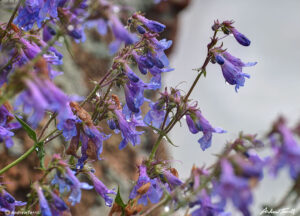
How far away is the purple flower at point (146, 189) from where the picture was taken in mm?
1284

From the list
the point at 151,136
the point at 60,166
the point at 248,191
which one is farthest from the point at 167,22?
the point at 248,191

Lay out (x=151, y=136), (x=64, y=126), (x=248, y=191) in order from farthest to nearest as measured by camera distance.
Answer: (x=151, y=136) < (x=64, y=126) < (x=248, y=191)

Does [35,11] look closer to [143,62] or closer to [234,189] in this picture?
[143,62]

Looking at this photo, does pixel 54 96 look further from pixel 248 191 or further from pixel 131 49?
pixel 131 49

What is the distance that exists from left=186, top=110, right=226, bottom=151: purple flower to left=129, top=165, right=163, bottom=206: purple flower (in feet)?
0.68

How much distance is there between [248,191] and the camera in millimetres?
720

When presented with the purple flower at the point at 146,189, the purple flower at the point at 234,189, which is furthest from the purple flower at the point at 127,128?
the purple flower at the point at 234,189

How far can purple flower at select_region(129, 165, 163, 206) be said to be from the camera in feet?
4.21

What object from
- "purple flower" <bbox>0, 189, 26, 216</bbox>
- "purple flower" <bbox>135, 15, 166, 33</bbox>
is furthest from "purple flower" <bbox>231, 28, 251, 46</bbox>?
"purple flower" <bbox>0, 189, 26, 216</bbox>

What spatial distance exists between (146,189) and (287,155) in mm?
596

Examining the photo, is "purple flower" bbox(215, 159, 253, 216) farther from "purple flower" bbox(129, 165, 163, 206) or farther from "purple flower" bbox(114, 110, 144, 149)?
"purple flower" bbox(114, 110, 144, 149)

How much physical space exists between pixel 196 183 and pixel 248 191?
24 centimetres

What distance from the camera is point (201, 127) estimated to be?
1.39 metres

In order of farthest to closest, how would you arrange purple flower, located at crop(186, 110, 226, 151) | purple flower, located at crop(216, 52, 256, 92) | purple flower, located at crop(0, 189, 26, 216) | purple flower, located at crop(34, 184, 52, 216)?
purple flower, located at crop(216, 52, 256, 92) → purple flower, located at crop(186, 110, 226, 151) → purple flower, located at crop(0, 189, 26, 216) → purple flower, located at crop(34, 184, 52, 216)
